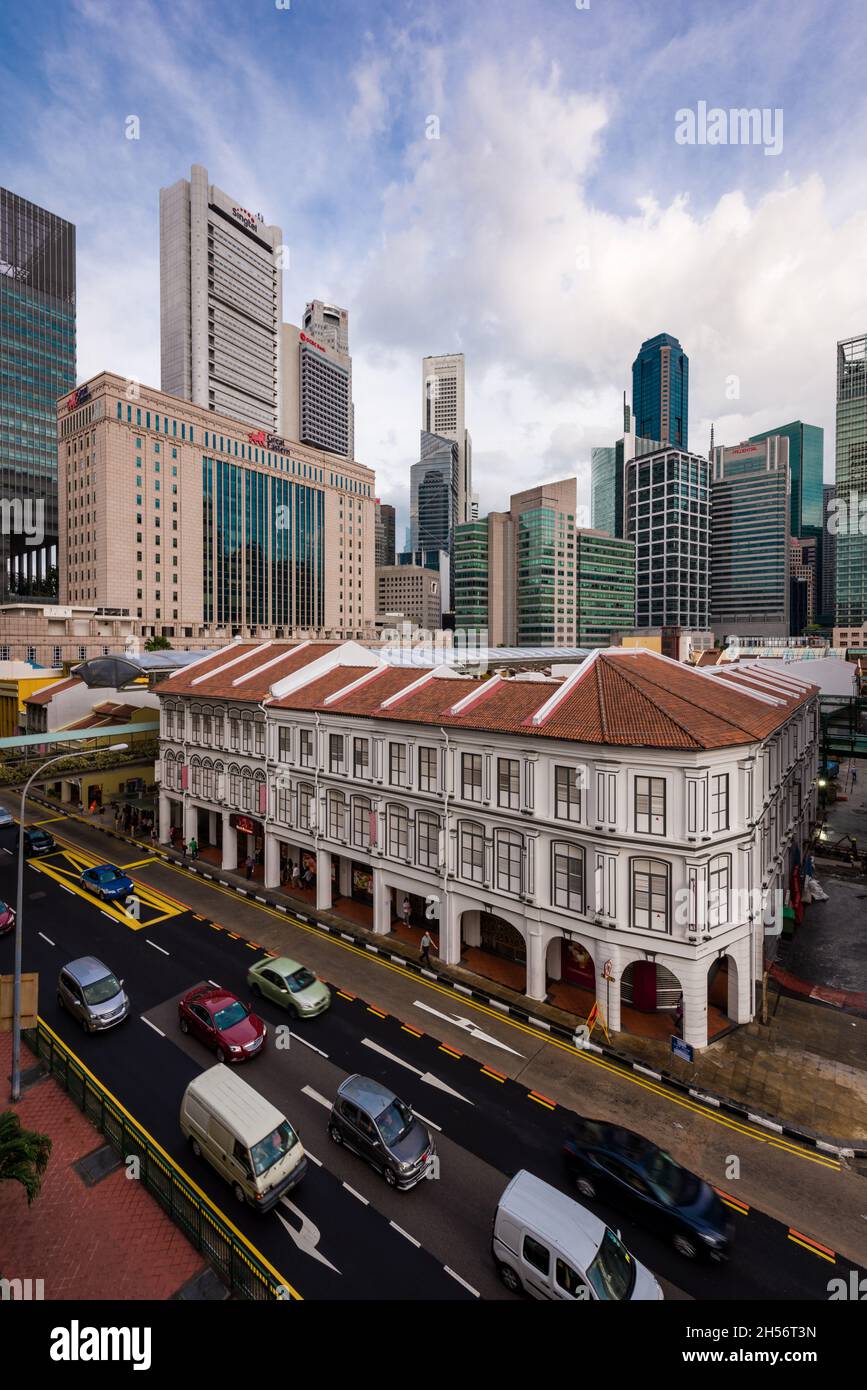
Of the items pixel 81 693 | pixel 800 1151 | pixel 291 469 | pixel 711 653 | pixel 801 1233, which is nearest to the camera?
pixel 801 1233

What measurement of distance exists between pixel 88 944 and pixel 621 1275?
87.1 ft

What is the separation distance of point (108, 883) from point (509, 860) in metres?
23.2

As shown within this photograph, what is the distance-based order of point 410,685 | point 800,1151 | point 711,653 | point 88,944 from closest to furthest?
1. point 800,1151
2. point 88,944
3. point 410,685
4. point 711,653

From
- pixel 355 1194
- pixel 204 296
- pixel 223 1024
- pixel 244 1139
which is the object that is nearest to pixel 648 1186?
pixel 355 1194

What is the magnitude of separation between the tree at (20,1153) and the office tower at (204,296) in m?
202

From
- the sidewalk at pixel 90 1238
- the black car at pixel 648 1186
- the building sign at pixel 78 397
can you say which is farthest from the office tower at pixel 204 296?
the black car at pixel 648 1186

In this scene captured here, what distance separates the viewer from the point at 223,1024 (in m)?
21.8

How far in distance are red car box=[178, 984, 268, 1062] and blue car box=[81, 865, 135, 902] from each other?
13.5m

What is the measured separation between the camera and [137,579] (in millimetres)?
120188

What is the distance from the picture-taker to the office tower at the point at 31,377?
15375 centimetres

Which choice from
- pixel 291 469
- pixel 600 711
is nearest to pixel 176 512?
pixel 291 469

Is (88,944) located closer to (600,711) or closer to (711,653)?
(600,711)

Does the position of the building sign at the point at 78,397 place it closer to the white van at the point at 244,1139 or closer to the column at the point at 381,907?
the column at the point at 381,907
